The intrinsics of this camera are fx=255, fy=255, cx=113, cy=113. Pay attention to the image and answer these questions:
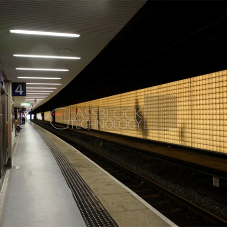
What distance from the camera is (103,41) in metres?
4.60

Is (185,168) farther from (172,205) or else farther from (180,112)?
(180,112)

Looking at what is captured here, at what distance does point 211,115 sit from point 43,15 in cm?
523

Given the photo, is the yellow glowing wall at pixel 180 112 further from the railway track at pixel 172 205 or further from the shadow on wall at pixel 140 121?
the railway track at pixel 172 205

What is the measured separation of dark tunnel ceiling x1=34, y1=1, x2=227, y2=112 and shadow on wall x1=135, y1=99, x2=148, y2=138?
2.04 meters

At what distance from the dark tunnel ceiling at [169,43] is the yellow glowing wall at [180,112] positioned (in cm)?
56

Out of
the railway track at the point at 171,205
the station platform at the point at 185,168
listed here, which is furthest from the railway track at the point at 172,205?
the station platform at the point at 185,168

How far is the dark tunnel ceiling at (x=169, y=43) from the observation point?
412 cm

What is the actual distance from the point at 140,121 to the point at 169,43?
19.9ft

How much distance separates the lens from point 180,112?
27.8 ft

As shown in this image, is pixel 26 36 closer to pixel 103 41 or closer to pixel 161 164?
pixel 103 41

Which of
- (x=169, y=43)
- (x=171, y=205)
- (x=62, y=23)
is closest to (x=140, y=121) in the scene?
(x=169, y=43)

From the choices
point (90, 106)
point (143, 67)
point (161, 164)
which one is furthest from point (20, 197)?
point (90, 106)

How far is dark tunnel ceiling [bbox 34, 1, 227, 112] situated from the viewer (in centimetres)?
412

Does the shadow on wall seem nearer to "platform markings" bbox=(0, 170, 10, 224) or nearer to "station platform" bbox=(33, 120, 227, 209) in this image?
"station platform" bbox=(33, 120, 227, 209)
